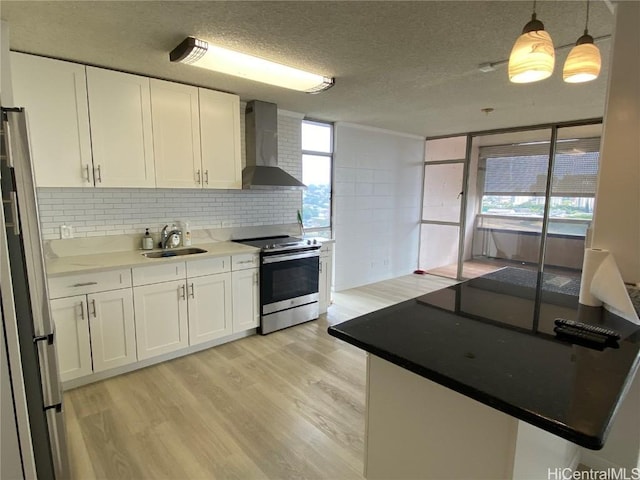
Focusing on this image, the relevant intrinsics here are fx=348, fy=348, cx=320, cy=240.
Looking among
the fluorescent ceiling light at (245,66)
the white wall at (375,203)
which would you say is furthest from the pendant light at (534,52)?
the white wall at (375,203)

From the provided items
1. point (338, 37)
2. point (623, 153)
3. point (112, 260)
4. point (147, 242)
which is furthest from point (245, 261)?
point (623, 153)

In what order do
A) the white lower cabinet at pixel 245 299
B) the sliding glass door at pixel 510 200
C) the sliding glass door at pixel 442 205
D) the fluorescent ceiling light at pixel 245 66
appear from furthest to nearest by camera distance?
the sliding glass door at pixel 442 205, the sliding glass door at pixel 510 200, the white lower cabinet at pixel 245 299, the fluorescent ceiling light at pixel 245 66

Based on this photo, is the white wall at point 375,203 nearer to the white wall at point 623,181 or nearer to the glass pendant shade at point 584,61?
the white wall at point 623,181

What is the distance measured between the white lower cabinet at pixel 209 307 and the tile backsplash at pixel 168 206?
0.76m

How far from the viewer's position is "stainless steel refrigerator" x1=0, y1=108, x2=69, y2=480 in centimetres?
145

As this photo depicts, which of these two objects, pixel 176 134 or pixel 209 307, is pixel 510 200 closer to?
pixel 209 307

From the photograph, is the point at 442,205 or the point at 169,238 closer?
the point at 169,238

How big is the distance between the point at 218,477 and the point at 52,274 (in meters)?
1.71

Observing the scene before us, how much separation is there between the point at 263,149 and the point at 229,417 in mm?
2620

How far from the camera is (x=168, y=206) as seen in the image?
3.45 metres

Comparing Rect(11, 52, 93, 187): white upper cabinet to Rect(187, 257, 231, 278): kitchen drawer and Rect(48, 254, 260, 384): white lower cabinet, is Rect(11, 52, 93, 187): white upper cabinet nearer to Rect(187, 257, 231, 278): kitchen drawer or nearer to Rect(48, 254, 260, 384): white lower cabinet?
Rect(48, 254, 260, 384): white lower cabinet

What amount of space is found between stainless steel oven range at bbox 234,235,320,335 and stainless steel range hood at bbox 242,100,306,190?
0.66 meters

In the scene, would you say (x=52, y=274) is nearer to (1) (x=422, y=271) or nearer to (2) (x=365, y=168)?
(2) (x=365, y=168)

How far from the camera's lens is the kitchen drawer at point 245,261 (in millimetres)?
3313
